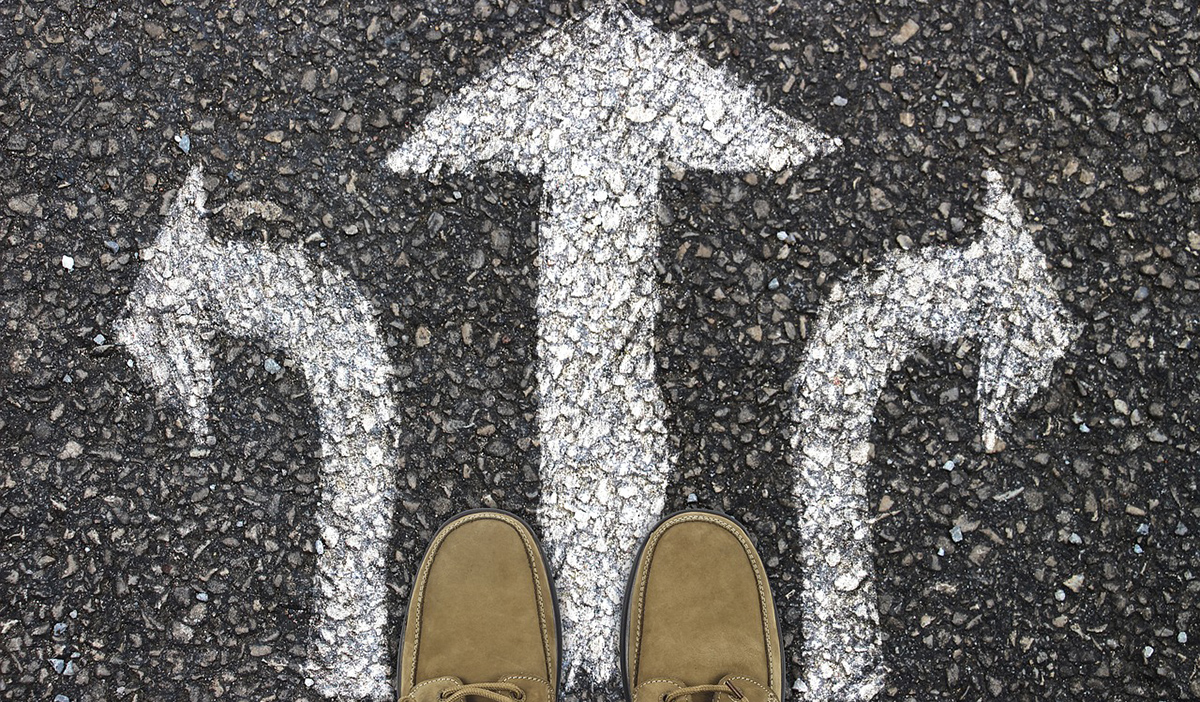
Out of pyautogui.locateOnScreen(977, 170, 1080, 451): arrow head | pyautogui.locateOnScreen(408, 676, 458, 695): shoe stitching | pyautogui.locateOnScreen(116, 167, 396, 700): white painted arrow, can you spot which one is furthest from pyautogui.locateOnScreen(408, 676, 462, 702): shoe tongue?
pyautogui.locateOnScreen(977, 170, 1080, 451): arrow head

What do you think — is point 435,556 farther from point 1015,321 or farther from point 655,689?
point 1015,321

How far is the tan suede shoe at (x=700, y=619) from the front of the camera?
7.18 ft

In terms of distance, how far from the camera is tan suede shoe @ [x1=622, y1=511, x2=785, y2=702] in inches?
86.2

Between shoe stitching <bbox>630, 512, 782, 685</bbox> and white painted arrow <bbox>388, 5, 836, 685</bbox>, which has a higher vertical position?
white painted arrow <bbox>388, 5, 836, 685</bbox>

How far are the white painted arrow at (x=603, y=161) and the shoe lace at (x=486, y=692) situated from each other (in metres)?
0.62

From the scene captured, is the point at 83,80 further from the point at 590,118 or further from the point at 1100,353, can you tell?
the point at 1100,353

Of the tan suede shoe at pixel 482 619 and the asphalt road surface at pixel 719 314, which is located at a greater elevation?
the asphalt road surface at pixel 719 314

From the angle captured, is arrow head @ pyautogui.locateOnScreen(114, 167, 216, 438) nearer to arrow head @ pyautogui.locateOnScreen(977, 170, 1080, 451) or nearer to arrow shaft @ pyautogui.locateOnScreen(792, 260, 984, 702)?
arrow shaft @ pyautogui.locateOnScreen(792, 260, 984, 702)

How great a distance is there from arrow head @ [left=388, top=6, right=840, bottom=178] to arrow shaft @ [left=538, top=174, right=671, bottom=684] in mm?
113

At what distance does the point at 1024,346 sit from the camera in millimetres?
2158

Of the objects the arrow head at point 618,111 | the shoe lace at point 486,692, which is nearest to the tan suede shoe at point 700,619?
the shoe lace at point 486,692

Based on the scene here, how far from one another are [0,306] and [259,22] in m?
A: 1.10

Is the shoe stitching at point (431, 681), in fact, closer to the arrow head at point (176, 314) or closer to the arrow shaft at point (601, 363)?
the arrow shaft at point (601, 363)

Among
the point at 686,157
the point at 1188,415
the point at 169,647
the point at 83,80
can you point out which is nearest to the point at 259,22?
the point at 83,80
